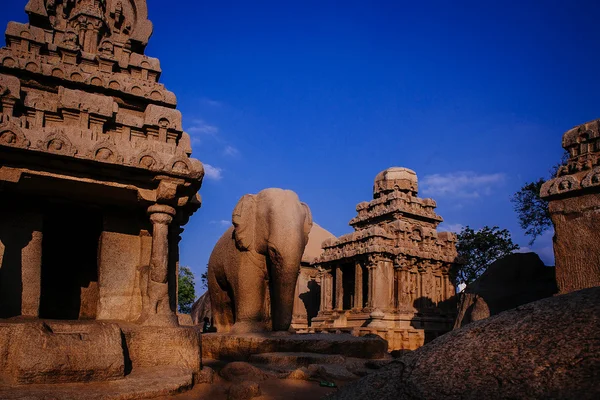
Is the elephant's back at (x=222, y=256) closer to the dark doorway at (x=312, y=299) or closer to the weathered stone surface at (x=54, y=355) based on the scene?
the weathered stone surface at (x=54, y=355)

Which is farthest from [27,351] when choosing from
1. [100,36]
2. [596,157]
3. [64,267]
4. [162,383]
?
[596,157]

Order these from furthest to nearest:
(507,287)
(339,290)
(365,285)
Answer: (339,290), (365,285), (507,287)

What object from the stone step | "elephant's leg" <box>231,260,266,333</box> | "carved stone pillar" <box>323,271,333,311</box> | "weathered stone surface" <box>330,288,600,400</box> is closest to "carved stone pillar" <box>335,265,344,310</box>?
"carved stone pillar" <box>323,271,333,311</box>

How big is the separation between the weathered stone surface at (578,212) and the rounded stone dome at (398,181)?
2114 cm

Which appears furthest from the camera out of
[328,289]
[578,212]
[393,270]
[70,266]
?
[328,289]

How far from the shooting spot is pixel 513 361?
271 centimetres

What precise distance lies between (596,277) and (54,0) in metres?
8.22

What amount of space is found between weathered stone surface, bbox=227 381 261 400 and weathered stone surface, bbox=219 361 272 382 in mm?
618

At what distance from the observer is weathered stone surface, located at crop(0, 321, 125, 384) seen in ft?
14.0

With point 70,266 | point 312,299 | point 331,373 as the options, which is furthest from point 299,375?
point 312,299

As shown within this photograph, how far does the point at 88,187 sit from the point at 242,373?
2664 mm

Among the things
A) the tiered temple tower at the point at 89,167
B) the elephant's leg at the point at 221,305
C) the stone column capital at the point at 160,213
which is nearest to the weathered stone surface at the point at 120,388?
the tiered temple tower at the point at 89,167

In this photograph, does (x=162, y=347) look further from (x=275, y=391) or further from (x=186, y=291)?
(x=186, y=291)

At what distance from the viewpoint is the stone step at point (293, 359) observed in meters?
6.30
